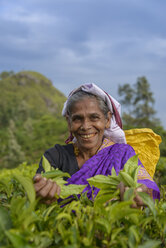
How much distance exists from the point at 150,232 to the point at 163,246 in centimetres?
6

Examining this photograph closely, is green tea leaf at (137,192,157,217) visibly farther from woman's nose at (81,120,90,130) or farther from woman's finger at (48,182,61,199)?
woman's nose at (81,120,90,130)

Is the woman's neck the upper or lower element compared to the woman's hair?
lower

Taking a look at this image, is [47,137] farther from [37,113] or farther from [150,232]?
[150,232]

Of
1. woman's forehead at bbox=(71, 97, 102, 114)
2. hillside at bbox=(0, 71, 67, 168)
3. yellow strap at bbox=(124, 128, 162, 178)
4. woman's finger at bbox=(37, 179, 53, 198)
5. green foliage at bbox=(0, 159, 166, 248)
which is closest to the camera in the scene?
green foliage at bbox=(0, 159, 166, 248)

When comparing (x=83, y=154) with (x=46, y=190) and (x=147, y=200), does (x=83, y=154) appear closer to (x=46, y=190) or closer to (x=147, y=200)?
(x=46, y=190)

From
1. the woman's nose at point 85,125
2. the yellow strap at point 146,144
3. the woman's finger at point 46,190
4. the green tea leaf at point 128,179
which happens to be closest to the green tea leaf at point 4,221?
the woman's finger at point 46,190

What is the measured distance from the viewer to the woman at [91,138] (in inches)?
67.2

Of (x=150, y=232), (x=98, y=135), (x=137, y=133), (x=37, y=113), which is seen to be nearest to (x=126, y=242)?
(x=150, y=232)

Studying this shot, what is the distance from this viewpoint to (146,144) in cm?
220

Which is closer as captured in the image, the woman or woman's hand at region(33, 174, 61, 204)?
woman's hand at region(33, 174, 61, 204)

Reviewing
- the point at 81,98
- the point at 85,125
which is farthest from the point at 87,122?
the point at 81,98

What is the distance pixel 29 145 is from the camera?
22.6 m

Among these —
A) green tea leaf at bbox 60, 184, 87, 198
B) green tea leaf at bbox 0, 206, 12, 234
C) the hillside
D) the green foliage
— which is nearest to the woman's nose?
green tea leaf at bbox 60, 184, 87, 198

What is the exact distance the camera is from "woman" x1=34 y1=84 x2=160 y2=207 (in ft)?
5.60
